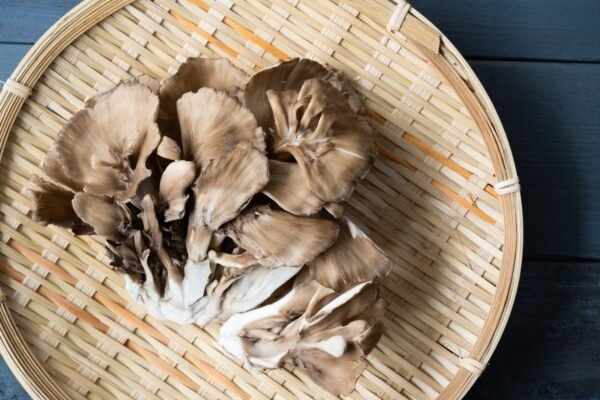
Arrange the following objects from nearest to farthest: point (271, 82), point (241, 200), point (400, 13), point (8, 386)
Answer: point (241, 200), point (271, 82), point (400, 13), point (8, 386)

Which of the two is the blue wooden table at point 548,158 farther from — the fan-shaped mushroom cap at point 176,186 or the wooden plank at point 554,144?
A: the fan-shaped mushroom cap at point 176,186

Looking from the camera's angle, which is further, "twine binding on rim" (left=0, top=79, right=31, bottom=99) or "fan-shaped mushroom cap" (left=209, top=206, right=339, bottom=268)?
"twine binding on rim" (left=0, top=79, right=31, bottom=99)

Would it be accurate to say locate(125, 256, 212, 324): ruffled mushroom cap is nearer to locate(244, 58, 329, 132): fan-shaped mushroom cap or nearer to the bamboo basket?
the bamboo basket

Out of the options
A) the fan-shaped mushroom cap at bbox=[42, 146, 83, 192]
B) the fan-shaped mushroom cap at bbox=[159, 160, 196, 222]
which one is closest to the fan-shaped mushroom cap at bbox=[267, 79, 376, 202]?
the fan-shaped mushroom cap at bbox=[159, 160, 196, 222]

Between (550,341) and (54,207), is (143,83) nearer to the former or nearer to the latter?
(54,207)

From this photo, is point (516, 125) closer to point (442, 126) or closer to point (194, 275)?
point (442, 126)

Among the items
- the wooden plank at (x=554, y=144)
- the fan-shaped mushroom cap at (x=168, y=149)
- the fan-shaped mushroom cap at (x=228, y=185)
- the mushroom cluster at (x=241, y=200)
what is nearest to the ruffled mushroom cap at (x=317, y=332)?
the mushroom cluster at (x=241, y=200)

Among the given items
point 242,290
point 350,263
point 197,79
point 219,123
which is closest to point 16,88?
point 197,79
